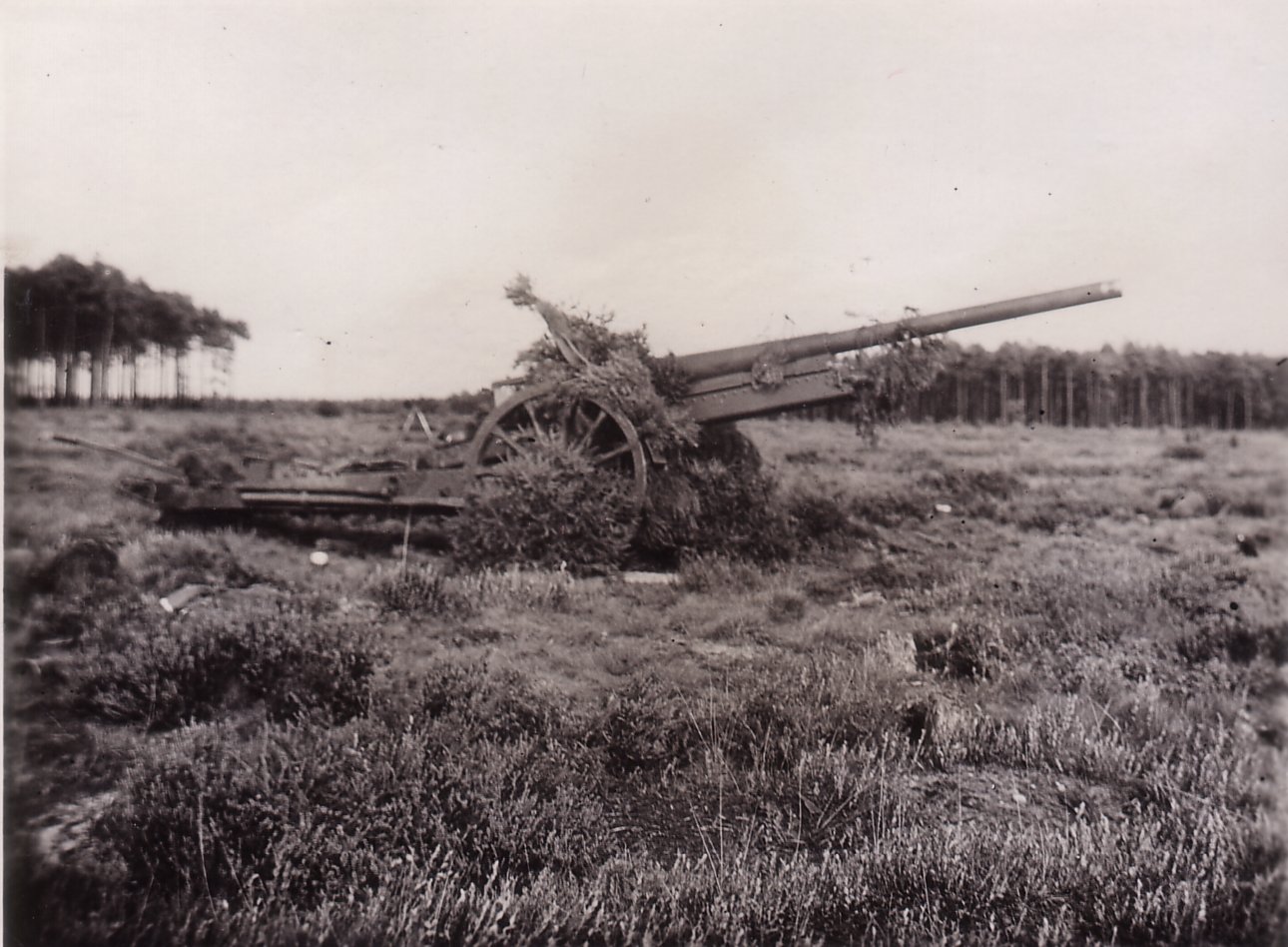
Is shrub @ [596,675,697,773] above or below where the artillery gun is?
below

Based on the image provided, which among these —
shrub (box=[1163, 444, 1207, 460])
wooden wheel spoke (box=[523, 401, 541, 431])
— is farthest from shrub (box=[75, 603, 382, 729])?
shrub (box=[1163, 444, 1207, 460])

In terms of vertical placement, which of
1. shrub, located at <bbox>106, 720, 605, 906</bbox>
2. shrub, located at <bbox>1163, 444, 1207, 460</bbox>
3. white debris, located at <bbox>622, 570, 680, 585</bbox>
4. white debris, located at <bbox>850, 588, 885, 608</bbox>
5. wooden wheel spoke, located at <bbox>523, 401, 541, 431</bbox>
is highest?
wooden wheel spoke, located at <bbox>523, 401, 541, 431</bbox>

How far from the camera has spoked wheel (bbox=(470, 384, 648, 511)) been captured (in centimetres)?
650

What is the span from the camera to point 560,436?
655 centimetres

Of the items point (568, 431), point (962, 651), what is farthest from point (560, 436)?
point (962, 651)

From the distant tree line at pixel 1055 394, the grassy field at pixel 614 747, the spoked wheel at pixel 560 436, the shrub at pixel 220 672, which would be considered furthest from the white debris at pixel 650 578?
the distant tree line at pixel 1055 394

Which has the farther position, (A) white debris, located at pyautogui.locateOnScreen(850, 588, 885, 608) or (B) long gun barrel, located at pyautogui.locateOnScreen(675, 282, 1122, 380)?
(B) long gun barrel, located at pyautogui.locateOnScreen(675, 282, 1122, 380)

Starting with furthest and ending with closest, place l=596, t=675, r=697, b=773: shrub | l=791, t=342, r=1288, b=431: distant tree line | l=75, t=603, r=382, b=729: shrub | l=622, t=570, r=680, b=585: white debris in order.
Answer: l=791, t=342, r=1288, b=431: distant tree line < l=622, t=570, r=680, b=585: white debris < l=75, t=603, r=382, b=729: shrub < l=596, t=675, r=697, b=773: shrub

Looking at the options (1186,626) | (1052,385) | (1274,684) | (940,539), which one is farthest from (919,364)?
(1052,385)

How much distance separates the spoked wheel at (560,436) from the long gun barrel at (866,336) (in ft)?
2.91

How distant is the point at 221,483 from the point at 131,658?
3090 mm

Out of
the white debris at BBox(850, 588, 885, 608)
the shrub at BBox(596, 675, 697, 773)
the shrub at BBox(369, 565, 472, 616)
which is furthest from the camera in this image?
the white debris at BBox(850, 588, 885, 608)

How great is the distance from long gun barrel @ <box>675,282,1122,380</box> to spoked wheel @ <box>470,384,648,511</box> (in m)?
0.89

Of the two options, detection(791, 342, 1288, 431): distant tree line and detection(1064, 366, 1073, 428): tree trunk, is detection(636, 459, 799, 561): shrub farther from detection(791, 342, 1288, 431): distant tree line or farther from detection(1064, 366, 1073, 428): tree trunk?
detection(1064, 366, 1073, 428): tree trunk
